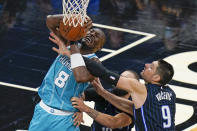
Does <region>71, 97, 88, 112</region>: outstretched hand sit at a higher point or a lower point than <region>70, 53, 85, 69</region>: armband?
lower

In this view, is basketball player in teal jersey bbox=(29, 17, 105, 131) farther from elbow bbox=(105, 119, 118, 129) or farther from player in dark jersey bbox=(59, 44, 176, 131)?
player in dark jersey bbox=(59, 44, 176, 131)

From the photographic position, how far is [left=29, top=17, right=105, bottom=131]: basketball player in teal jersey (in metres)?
5.66

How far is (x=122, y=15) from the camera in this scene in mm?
12820

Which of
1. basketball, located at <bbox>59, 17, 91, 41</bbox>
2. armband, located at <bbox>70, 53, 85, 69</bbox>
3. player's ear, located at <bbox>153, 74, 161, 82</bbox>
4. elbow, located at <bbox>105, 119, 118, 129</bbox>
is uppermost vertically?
basketball, located at <bbox>59, 17, 91, 41</bbox>

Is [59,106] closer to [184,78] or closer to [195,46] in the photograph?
[184,78]

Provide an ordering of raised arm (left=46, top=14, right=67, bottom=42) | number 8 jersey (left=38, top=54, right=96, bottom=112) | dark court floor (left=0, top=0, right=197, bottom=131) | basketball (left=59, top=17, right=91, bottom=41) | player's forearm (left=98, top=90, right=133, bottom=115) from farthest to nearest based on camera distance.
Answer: dark court floor (left=0, top=0, right=197, bottom=131)
player's forearm (left=98, top=90, right=133, bottom=115)
number 8 jersey (left=38, top=54, right=96, bottom=112)
raised arm (left=46, top=14, right=67, bottom=42)
basketball (left=59, top=17, right=91, bottom=41)

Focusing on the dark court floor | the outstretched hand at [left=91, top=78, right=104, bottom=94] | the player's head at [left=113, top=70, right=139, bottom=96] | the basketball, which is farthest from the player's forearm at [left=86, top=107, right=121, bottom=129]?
the dark court floor

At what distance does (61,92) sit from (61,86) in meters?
0.07

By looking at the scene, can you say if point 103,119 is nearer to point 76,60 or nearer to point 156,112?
point 156,112

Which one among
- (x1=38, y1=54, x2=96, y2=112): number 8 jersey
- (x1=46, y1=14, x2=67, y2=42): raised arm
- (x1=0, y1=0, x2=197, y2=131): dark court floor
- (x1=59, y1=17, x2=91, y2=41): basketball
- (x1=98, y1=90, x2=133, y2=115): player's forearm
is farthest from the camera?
(x1=0, y1=0, x2=197, y2=131): dark court floor

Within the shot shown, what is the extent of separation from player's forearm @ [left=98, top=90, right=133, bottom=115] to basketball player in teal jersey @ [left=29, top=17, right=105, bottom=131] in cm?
25

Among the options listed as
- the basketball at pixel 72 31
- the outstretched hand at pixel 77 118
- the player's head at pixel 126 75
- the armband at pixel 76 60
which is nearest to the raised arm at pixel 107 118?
the outstretched hand at pixel 77 118

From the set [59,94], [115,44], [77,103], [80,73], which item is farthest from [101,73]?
[115,44]

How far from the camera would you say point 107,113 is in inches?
237
